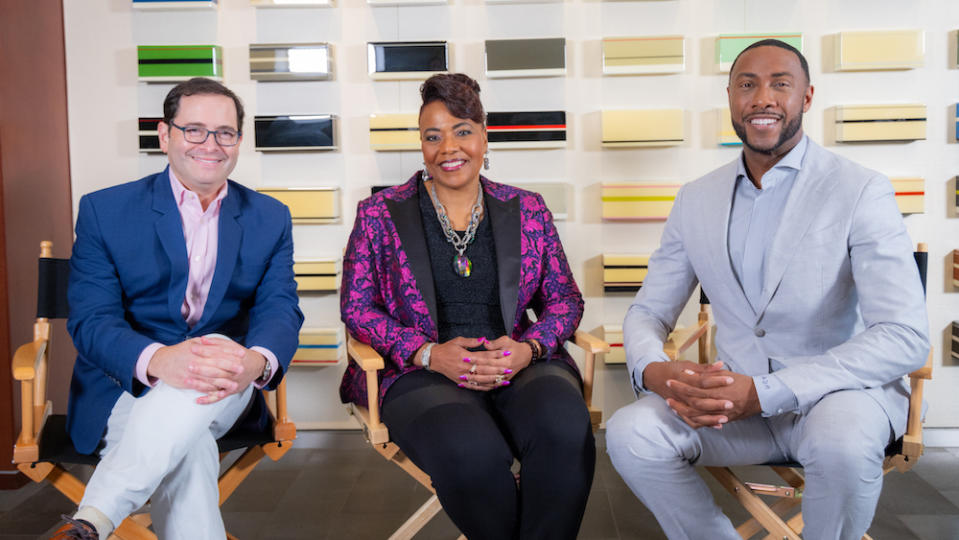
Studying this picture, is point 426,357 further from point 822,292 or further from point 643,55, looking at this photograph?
point 643,55

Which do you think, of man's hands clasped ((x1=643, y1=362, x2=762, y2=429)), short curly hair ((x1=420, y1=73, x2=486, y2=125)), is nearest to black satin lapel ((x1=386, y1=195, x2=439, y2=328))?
short curly hair ((x1=420, y1=73, x2=486, y2=125))

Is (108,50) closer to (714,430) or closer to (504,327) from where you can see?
A: (504,327)

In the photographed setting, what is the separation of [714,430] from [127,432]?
5.27ft

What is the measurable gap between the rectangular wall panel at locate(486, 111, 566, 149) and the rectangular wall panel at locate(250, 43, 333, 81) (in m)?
0.84

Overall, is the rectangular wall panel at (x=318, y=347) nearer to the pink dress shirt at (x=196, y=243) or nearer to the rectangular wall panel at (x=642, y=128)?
the pink dress shirt at (x=196, y=243)

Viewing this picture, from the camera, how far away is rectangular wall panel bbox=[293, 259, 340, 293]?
367 cm

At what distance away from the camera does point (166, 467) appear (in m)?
1.91

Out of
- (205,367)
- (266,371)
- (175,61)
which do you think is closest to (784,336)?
(266,371)

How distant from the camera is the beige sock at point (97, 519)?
5.89 ft

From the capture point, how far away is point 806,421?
2.06 meters

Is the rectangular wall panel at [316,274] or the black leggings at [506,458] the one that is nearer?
the black leggings at [506,458]

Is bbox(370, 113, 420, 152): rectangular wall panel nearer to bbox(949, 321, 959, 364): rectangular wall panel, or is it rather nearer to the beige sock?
the beige sock

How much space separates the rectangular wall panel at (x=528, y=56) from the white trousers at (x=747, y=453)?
1845 millimetres

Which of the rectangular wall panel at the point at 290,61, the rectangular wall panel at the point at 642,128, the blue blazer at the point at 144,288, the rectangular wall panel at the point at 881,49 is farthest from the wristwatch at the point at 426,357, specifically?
the rectangular wall panel at the point at 881,49
